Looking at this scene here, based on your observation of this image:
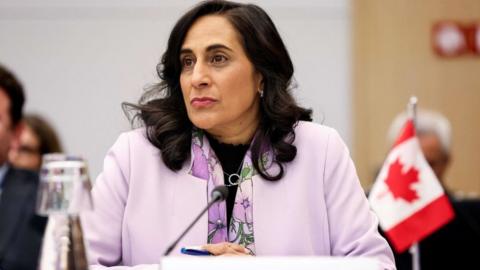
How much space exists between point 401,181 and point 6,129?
1671mm

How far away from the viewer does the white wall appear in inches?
252

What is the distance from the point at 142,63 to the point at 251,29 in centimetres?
364

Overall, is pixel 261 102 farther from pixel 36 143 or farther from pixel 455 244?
pixel 36 143

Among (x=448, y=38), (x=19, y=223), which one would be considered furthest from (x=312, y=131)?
(x=448, y=38)

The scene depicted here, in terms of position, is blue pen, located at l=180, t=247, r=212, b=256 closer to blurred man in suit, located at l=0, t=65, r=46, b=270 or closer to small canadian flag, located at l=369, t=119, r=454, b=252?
blurred man in suit, located at l=0, t=65, r=46, b=270

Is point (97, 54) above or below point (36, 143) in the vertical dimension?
above

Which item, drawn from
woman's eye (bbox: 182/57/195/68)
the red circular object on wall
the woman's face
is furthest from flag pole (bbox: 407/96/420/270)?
the red circular object on wall

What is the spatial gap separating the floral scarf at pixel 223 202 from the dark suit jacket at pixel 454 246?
150 cm

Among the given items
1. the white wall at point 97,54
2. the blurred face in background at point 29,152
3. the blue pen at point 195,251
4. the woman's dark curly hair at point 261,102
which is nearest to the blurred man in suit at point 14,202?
the woman's dark curly hair at point 261,102

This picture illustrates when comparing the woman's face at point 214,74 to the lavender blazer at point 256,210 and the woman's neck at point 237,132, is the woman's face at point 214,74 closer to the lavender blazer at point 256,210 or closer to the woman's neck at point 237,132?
the woman's neck at point 237,132

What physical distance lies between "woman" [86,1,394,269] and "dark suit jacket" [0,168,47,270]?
0.99 m

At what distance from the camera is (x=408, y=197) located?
12.7 feet

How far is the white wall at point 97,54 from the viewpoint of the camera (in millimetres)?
6410

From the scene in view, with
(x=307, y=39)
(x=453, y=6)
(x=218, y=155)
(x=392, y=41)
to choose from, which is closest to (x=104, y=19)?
(x=307, y=39)
